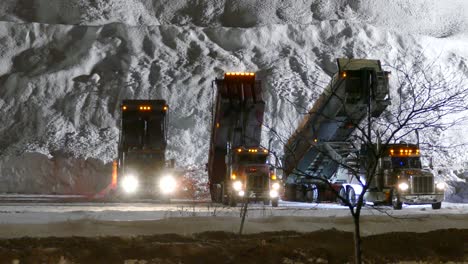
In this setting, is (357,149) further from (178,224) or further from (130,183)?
(130,183)

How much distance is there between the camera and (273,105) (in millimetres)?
53406

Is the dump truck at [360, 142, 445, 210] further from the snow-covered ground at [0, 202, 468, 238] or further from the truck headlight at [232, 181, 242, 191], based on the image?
the snow-covered ground at [0, 202, 468, 238]

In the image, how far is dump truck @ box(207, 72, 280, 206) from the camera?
30641 millimetres

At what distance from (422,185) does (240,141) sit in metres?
8.51

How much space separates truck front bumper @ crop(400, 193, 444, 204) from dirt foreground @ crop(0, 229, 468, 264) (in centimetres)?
1306

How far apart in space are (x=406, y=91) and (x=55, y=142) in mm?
27099

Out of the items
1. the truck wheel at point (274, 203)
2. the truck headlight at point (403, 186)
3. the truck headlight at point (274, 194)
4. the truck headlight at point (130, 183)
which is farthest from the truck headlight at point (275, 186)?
the truck headlight at point (130, 183)

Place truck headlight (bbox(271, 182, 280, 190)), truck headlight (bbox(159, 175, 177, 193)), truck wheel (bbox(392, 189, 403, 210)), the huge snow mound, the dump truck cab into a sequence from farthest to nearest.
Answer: the huge snow mound < truck headlight (bbox(159, 175, 177, 193)) < truck headlight (bbox(271, 182, 280, 190)) < the dump truck cab < truck wheel (bbox(392, 189, 403, 210))

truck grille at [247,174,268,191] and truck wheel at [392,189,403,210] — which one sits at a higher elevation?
truck grille at [247,174,268,191]

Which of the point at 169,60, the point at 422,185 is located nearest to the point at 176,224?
the point at 422,185

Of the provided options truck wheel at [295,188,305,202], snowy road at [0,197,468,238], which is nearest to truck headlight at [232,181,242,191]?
truck wheel at [295,188,305,202]

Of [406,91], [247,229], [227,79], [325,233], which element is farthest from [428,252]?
[406,91]

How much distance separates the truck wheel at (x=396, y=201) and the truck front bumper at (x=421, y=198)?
0.55 feet

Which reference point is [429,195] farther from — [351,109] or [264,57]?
[264,57]
